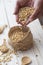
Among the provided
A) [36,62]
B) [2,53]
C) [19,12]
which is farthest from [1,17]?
[36,62]

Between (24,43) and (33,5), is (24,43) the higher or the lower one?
the lower one

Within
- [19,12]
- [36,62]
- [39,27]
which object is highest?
[19,12]

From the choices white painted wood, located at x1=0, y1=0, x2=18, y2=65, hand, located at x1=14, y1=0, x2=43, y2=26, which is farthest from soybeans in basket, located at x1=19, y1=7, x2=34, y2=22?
white painted wood, located at x1=0, y1=0, x2=18, y2=65

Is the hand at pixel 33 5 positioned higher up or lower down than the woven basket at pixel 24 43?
higher up

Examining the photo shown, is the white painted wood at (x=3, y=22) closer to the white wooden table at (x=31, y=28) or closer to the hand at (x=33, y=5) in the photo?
the white wooden table at (x=31, y=28)

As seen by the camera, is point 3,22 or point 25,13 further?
point 3,22

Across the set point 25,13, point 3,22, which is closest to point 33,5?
point 25,13

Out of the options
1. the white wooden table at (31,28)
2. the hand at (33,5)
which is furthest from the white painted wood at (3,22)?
the hand at (33,5)

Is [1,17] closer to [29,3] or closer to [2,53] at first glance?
[29,3]

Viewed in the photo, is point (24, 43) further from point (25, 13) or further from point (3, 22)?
point (3, 22)

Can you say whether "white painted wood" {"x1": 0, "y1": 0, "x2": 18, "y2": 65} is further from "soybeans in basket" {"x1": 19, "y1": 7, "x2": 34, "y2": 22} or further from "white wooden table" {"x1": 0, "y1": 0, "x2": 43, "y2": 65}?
"soybeans in basket" {"x1": 19, "y1": 7, "x2": 34, "y2": 22}

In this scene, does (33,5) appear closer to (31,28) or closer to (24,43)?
(31,28)
